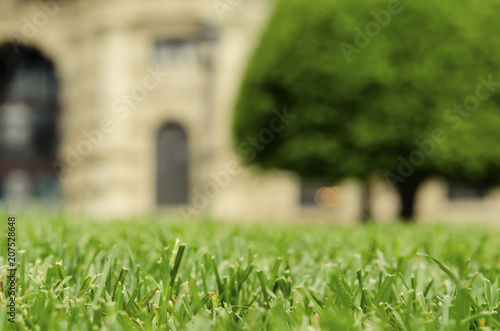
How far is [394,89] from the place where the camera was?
12562 millimetres

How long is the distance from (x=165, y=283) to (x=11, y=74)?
32.7 m

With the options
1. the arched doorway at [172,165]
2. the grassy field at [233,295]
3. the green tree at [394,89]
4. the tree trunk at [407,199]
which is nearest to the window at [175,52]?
the arched doorway at [172,165]

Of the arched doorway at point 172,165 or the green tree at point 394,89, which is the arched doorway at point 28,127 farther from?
the green tree at point 394,89

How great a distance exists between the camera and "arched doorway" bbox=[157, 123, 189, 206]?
2527 centimetres

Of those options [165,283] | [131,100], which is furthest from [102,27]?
[165,283]

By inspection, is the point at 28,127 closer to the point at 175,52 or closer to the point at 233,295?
the point at 175,52

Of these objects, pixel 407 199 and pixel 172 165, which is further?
pixel 172 165

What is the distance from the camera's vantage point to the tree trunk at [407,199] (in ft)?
47.3

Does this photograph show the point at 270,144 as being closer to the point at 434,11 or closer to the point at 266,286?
the point at 434,11

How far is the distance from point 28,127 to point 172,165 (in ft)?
31.6

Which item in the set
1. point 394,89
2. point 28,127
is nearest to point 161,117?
point 28,127

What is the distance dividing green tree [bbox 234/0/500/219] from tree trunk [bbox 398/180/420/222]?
0.92m

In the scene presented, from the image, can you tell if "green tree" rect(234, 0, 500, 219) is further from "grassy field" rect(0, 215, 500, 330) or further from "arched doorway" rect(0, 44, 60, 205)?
"arched doorway" rect(0, 44, 60, 205)

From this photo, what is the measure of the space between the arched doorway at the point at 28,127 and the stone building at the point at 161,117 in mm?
378
